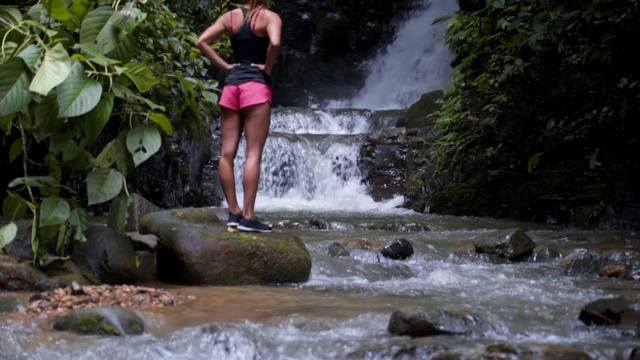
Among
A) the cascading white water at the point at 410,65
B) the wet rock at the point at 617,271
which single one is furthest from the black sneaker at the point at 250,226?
the cascading white water at the point at 410,65

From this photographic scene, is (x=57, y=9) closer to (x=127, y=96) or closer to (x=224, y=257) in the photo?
(x=127, y=96)

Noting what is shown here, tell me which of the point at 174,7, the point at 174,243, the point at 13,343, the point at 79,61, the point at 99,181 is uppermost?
the point at 174,7

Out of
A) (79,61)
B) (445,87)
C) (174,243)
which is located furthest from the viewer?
(445,87)

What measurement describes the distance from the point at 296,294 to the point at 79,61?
205cm

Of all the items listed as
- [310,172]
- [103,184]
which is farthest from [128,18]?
[310,172]

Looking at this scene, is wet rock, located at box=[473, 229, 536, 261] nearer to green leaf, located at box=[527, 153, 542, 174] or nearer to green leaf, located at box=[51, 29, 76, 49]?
green leaf, located at box=[527, 153, 542, 174]

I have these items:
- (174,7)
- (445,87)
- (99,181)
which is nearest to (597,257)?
(99,181)

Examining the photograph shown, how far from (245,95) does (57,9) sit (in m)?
1.77

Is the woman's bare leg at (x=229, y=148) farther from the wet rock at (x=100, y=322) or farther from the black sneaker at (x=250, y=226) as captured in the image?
the wet rock at (x=100, y=322)

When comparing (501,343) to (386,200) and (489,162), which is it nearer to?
(489,162)

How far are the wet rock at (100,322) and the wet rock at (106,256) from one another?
1.12 m

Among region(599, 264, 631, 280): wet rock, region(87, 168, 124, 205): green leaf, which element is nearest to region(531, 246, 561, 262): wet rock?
region(599, 264, 631, 280): wet rock

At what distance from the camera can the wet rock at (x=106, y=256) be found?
496 cm

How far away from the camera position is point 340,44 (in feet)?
76.9
